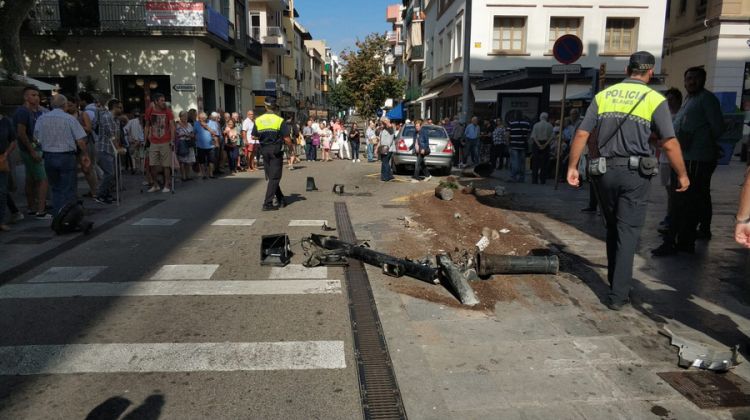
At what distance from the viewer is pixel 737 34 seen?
24.3 meters

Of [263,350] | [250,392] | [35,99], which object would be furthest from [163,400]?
[35,99]

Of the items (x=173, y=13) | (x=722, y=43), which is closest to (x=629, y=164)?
(x=173, y=13)

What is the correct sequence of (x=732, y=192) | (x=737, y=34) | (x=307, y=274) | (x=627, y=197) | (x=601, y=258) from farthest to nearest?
(x=737, y=34) < (x=732, y=192) < (x=601, y=258) < (x=307, y=274) < (x=627, y=197)

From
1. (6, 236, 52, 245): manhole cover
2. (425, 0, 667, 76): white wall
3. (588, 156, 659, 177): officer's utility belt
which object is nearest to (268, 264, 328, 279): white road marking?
(588, 156, 659, 177): officer's utility belt

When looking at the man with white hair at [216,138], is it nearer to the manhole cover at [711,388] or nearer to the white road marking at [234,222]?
the white road marking at [234,222]

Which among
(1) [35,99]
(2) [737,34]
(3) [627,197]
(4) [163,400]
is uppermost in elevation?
(2) [737,34]

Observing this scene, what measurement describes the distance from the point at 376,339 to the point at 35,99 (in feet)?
25.3

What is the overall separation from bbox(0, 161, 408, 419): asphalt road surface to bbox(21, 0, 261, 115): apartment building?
61.6ft

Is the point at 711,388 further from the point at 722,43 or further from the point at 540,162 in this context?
the point at 722,43

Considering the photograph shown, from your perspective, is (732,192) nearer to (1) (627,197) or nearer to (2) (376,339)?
(1) (627,197)

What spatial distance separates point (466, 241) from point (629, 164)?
2.92 meters

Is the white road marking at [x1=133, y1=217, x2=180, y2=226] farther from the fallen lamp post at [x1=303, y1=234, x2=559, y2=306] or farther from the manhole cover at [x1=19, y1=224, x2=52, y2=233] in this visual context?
the fallen lamp post at [x1=303, y1=234, x2=559, y2=306]

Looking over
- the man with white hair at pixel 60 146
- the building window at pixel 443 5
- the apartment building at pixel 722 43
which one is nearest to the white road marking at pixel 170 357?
the man with white hair at pixel 60 146

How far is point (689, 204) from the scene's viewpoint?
6.29 metres
